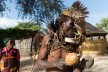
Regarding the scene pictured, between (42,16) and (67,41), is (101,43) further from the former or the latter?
(67,41)

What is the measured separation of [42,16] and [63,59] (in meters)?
22.5

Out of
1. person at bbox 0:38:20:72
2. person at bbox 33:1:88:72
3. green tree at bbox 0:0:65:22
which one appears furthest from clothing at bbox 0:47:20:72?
green tree at bbox 0:0:65:22

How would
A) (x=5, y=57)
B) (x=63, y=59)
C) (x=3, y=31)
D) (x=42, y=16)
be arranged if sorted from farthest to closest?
(x=3, y=31) → (x=42, y=16) → (x=5, y=57) → (x=63, y=59)

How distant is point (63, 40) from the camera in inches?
142

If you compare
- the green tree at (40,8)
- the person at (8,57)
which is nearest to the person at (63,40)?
the person at (8,57)

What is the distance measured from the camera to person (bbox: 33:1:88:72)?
138 inches

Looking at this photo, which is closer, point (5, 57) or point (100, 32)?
point (5, 57)

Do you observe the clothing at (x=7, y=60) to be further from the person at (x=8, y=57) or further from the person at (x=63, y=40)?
the person at (x=63, y=40)

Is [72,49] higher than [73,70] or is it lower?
higher

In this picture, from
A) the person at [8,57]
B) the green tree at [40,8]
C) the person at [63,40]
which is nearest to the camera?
the person at [63,40]

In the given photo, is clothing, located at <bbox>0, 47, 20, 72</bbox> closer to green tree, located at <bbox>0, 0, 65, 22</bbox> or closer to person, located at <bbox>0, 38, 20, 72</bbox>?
person, located at <bbox>0, 38, 20, 72</bbox>

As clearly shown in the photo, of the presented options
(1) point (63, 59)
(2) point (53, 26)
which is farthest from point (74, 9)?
(1) point (63, 59)

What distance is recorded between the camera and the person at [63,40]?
11.5ft

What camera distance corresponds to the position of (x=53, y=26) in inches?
143
